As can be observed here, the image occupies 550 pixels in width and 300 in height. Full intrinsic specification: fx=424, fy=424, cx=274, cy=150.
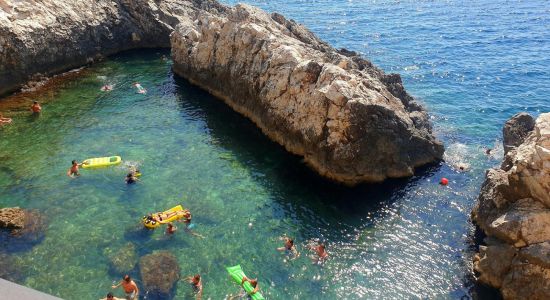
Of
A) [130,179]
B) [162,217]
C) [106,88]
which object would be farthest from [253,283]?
[106,88]

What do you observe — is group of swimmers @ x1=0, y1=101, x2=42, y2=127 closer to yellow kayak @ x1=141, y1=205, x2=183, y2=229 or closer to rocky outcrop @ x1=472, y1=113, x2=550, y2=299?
yellow kayak @ x1=141, y1=205, x2=183, y2=229

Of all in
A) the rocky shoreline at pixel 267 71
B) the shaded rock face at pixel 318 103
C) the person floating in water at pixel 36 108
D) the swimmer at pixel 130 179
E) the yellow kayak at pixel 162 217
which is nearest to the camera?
the yellow kayak at pixel 162 217

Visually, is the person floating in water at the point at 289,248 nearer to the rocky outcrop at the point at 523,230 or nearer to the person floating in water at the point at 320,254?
the person floating in water at the point at 320,254

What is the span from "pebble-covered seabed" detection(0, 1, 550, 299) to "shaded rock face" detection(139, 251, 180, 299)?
1.84ft

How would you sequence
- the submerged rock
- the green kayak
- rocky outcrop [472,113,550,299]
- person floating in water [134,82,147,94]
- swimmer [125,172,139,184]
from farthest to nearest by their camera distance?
person floating in water [134,82,147,94] < swimmer [125,172,139,184] < the submerged rock < the green kayak < rocky outcrop [472,113,550,299]

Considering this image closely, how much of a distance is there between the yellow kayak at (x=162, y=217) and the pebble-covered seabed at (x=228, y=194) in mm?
504

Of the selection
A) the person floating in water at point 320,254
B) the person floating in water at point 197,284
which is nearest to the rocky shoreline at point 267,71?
the person floating in water at point 320,254

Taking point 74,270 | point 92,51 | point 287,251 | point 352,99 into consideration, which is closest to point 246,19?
point 352,99

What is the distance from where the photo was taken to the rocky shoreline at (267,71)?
1114 inches

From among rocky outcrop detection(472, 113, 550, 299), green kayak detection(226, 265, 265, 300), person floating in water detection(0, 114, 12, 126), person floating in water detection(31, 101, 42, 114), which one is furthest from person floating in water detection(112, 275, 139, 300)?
person floating in water detection(31, 101, 42, 114)

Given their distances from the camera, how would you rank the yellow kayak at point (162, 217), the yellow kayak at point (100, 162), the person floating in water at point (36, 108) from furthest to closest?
the person floating in water at point (36, 108), the yellow kayak at point (100, 162), the yellow kayak at point (162, 217)

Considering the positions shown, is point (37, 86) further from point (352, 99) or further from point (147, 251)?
point (352, 99)

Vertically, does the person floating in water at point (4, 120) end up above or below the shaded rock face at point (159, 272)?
above

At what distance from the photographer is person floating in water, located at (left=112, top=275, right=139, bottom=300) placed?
19.4 metres
